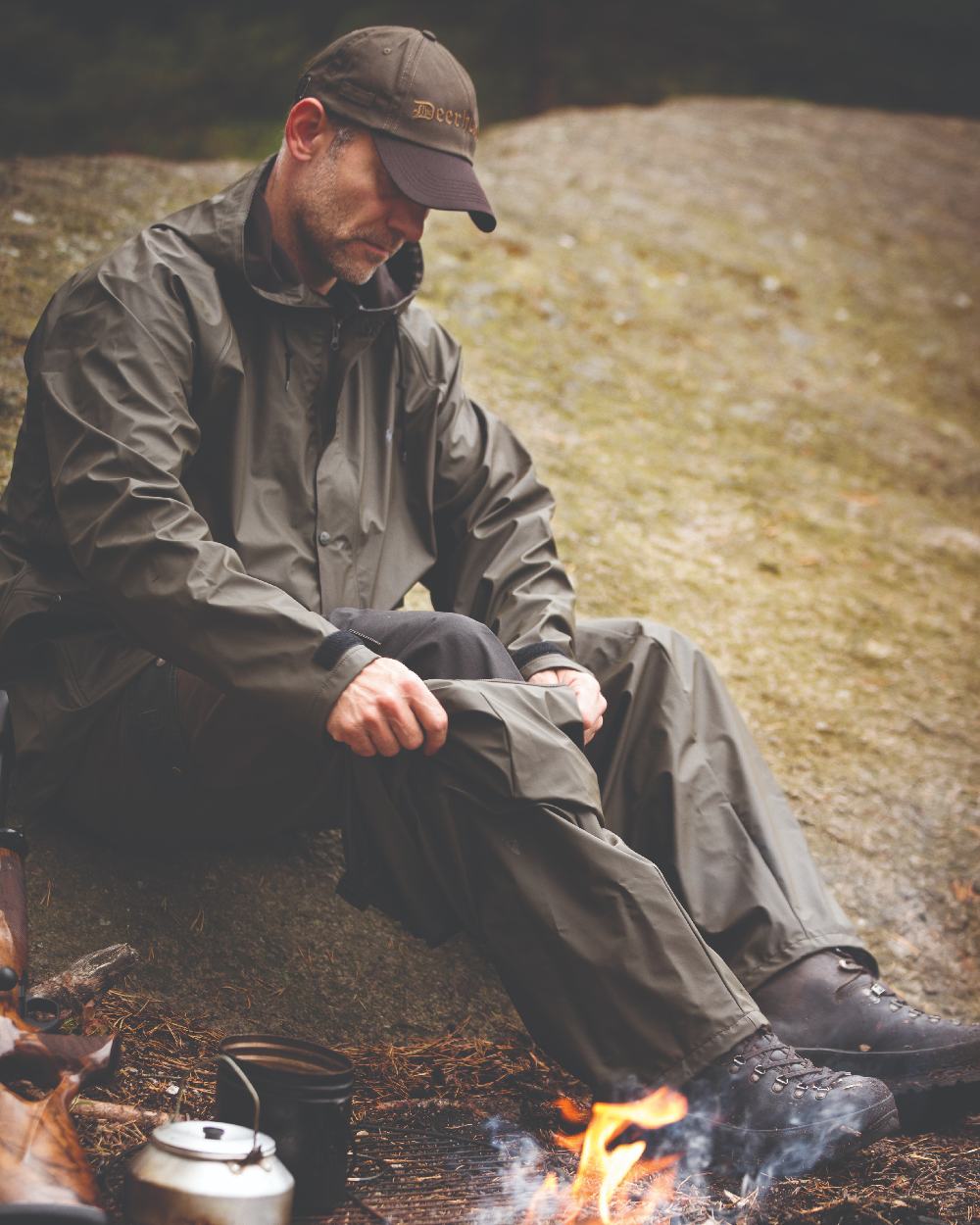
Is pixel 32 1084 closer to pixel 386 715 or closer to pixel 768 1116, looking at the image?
pixel 386 715

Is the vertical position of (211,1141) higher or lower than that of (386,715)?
lower

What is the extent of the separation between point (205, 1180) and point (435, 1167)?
0.63m

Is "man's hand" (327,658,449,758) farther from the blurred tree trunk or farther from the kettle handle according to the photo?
the blurred tree trunk

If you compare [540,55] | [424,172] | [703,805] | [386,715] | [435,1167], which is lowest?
[435,1167]

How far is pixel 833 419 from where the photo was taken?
21.2 ft

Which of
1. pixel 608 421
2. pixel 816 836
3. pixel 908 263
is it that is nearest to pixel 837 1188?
pixel 816 836

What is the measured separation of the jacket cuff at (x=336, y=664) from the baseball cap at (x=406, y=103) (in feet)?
3.58

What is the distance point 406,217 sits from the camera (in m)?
2.66

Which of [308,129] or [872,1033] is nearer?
[872,1033]

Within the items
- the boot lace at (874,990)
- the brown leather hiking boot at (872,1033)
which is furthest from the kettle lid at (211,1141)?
the boot lace at (874,990)

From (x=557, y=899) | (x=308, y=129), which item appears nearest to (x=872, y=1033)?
(x=557, y=899)

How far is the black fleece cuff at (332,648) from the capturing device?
2.11 meters

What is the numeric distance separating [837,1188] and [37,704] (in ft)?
6.37

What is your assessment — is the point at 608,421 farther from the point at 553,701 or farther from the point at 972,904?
the point at 553,701
